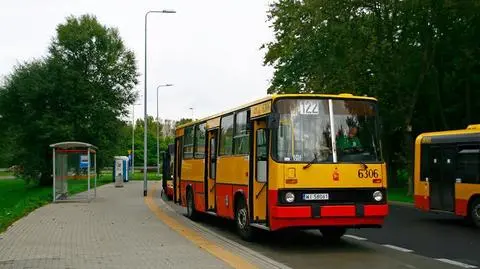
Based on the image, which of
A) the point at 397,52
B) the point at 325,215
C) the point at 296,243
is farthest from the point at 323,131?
the point at 397,52

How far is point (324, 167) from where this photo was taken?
11789 millimetres

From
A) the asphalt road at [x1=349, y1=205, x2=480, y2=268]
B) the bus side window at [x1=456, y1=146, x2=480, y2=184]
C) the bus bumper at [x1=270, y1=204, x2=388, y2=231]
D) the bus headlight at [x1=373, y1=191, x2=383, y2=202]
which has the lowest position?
the asphalt road at [x1=349, y1=205, x2=480, y2=268]

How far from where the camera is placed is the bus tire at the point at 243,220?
44.1ft

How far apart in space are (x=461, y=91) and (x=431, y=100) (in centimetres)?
153

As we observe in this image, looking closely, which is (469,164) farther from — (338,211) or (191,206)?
(191,206)

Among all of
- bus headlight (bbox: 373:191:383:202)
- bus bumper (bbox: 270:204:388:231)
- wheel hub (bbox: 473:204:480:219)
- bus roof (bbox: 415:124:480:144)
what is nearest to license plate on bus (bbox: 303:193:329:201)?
bus bumper (bbox: 270:204:388:231)

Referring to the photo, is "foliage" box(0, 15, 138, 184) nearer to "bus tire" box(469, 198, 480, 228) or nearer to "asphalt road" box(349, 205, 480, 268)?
"asphalt road" box(349, 205, 480, 268)

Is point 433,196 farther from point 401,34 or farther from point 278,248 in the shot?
point 401,34

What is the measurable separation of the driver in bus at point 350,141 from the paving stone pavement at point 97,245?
10.5ft

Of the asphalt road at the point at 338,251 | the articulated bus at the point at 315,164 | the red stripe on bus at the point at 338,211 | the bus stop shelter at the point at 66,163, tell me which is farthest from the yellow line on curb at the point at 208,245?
the bus stop shelter at the point at 66,163

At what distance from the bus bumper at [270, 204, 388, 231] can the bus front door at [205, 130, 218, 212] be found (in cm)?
458

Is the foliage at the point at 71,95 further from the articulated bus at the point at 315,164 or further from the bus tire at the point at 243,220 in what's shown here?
the articulated bus at the point at 315,164

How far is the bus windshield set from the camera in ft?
38.9

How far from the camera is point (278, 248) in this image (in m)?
12.7
